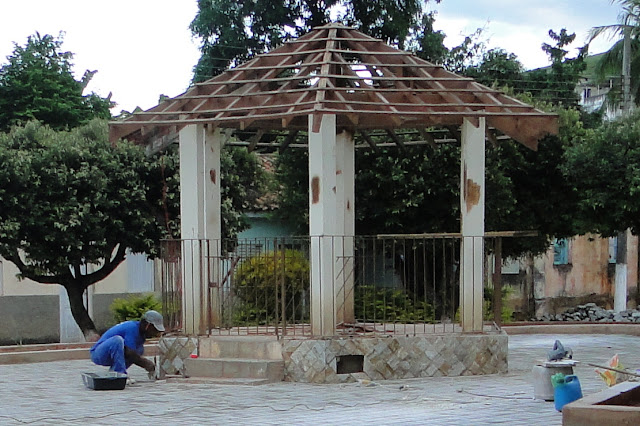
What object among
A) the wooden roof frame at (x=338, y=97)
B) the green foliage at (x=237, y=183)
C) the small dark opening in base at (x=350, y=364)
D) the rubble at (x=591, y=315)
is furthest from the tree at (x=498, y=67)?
the small dark opening in base at (x=350, y=364)

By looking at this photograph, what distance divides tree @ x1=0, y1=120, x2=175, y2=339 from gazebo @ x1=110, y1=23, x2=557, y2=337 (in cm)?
458

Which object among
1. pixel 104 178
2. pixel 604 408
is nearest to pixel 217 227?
pixel 104 178

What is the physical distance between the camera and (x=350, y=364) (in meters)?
12.1

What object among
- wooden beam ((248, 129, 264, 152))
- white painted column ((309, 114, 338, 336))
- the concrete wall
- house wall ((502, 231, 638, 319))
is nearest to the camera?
white painted column ((309, 114, 338, 336))

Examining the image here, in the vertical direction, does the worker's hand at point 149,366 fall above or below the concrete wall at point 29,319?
above

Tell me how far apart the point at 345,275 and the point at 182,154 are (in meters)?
2.90

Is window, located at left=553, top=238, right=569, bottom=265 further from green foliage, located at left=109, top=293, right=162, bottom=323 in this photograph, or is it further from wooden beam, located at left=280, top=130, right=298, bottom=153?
wooden beam, located at left=280, top=130, right=298, bottom=153

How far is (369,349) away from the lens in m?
12.0

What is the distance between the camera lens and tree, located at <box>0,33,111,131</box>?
3034cm

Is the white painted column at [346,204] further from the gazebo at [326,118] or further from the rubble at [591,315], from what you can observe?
the rubble at [591,315]

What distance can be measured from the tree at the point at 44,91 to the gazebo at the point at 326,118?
17735 mm

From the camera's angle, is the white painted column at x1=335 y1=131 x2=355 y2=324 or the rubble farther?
the rubble

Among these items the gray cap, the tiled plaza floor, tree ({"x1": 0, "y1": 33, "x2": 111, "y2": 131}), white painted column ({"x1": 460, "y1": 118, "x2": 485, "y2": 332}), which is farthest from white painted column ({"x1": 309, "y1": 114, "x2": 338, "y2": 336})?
tree ({"x1": 0, "y1": 33, "x2": 111, "y2": 131})

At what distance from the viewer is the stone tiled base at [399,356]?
11.8 metres
